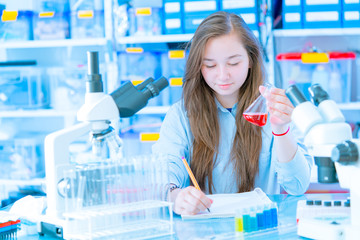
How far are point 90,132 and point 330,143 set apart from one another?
465 mm

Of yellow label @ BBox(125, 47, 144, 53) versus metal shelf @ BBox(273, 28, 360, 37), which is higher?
metal shelf @ BBox(273, 28, 360, 37)

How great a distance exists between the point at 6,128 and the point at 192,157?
1.92 m

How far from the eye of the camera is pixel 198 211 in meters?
1.10

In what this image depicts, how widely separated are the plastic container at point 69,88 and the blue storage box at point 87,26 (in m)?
0.19

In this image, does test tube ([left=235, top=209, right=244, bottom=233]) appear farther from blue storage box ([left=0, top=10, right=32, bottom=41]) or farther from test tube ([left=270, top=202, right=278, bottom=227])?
blue storage box ([left=0, top=10, right=32, bottom=41])

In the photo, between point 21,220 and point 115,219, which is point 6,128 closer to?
point 21,220

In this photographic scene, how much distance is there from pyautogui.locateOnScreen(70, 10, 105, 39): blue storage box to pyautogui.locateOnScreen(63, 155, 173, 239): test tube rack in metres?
1.94

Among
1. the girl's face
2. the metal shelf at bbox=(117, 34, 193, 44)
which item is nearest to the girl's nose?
the girl's face

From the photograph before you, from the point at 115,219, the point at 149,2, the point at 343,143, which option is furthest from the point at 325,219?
the point at 149,2

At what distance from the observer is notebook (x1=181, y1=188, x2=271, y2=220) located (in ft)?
3.59

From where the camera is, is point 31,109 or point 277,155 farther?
point 31,109

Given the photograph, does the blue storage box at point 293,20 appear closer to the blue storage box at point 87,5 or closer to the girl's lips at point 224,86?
the blue storage box at point 87,5

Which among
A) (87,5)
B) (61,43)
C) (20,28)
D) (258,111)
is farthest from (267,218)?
(20,28)

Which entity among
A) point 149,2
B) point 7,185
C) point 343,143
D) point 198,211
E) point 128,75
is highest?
point 149,2
